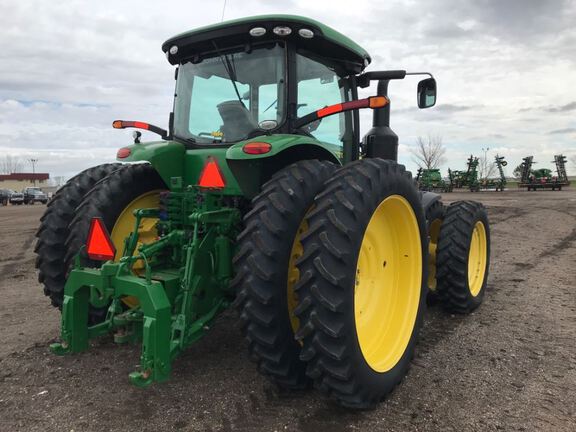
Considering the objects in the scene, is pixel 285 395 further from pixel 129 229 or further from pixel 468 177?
pixel 468 177

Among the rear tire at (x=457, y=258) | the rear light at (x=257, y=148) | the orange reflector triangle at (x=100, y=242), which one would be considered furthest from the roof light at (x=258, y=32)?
the rear tire at (x=457, y=258)

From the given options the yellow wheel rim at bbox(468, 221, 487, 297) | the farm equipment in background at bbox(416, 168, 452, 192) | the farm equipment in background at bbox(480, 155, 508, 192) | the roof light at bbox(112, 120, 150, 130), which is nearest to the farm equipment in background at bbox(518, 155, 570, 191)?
the farm equipment in background at bbox(480, 155, 508, 192)

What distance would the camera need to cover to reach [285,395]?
117 inches

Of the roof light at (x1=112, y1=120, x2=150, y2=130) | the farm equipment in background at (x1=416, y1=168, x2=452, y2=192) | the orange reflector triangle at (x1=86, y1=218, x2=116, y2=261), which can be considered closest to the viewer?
the orange reflector triangle at (x1=86, y1=218, x2=116, y2=261)

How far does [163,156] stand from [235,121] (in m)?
0.61

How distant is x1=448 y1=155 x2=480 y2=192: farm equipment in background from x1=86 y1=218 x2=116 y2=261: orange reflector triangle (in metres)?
35.2

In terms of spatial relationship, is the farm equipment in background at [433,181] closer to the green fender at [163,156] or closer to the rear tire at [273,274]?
the green fender at [163,156]

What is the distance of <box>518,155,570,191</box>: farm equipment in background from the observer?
36259 millimetres

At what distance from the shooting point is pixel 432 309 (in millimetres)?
4941

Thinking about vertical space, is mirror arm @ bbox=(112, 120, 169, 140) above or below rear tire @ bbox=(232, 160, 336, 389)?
above

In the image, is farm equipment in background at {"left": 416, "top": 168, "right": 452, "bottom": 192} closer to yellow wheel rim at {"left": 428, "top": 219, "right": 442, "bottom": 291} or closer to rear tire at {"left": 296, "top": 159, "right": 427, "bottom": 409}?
yellow wheel rim at {"left": 428, "top": 219, "right": 442, "bottom": 291}

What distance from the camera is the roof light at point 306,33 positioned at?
10.6 feet

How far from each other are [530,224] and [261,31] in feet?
41.6

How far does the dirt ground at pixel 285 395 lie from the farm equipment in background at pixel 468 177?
3222cm
